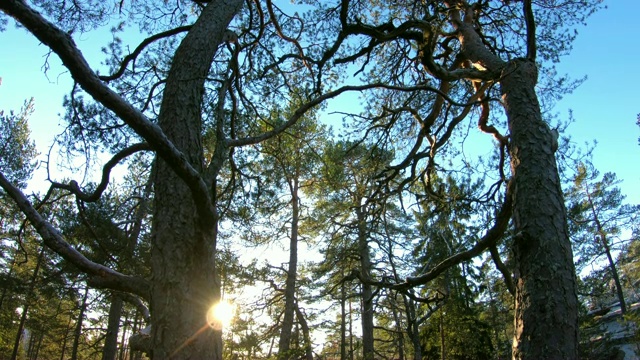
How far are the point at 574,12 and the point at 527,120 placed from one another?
3034 millimetres

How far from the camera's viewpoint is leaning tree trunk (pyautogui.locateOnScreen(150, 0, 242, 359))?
193 centimetres

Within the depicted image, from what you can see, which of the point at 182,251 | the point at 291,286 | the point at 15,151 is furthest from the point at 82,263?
the point at 15,151

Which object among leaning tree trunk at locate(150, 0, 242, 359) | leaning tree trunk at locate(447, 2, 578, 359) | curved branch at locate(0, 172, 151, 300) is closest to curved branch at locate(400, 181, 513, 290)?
leaning tree trunk at locate(447, 2, 578, 359)

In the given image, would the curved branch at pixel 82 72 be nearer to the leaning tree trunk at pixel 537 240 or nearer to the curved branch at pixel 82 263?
the curved branch at pixel 82 263

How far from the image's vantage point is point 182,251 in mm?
2096

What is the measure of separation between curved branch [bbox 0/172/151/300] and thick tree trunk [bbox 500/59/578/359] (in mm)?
2256

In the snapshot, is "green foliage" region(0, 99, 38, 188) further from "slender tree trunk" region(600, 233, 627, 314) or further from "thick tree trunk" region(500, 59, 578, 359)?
"slender tree trunk" region(600, 233, 627, 314)

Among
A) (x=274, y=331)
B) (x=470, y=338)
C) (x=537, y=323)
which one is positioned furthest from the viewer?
(x=274, y=331)

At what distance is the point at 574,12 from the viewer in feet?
15.7

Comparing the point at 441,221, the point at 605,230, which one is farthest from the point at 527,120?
the point at 605,230

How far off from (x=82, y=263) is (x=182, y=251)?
514 millimetres

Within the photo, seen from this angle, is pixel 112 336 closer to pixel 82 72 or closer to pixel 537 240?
pixel 82 72

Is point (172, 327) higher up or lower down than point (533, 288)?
lower down

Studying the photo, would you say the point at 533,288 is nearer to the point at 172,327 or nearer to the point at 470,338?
the point at 172,327
